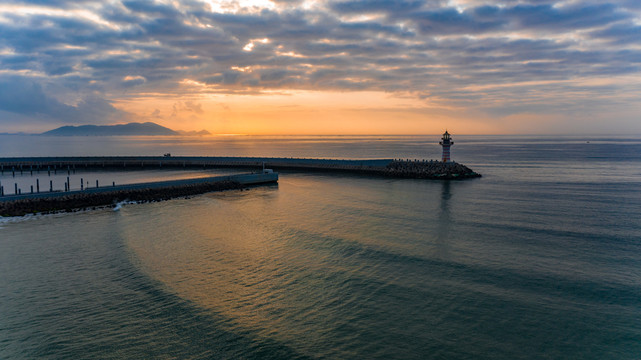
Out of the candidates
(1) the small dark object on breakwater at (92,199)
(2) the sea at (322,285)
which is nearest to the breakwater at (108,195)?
(1) the small dark object on breakwater at (92,199)

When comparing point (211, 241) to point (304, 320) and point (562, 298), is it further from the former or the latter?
point (562, 298)

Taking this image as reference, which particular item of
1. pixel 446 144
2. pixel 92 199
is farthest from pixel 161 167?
pixel 446 144

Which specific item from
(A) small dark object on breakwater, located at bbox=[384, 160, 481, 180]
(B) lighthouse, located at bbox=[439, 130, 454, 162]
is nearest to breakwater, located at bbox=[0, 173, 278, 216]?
(A) small dark object on breakwater, located at bbox=[384, 160, 481, 180]

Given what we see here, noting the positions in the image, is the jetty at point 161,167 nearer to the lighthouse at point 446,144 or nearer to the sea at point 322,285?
the lighthouse at point 446,144

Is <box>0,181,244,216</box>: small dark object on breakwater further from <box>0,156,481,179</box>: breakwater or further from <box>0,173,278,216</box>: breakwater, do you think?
<box>0,156,481,179</box>: breakwater

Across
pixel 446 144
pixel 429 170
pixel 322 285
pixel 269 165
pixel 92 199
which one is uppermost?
pixel 446 144

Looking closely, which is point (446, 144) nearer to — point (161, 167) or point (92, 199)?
point (92, 199)
